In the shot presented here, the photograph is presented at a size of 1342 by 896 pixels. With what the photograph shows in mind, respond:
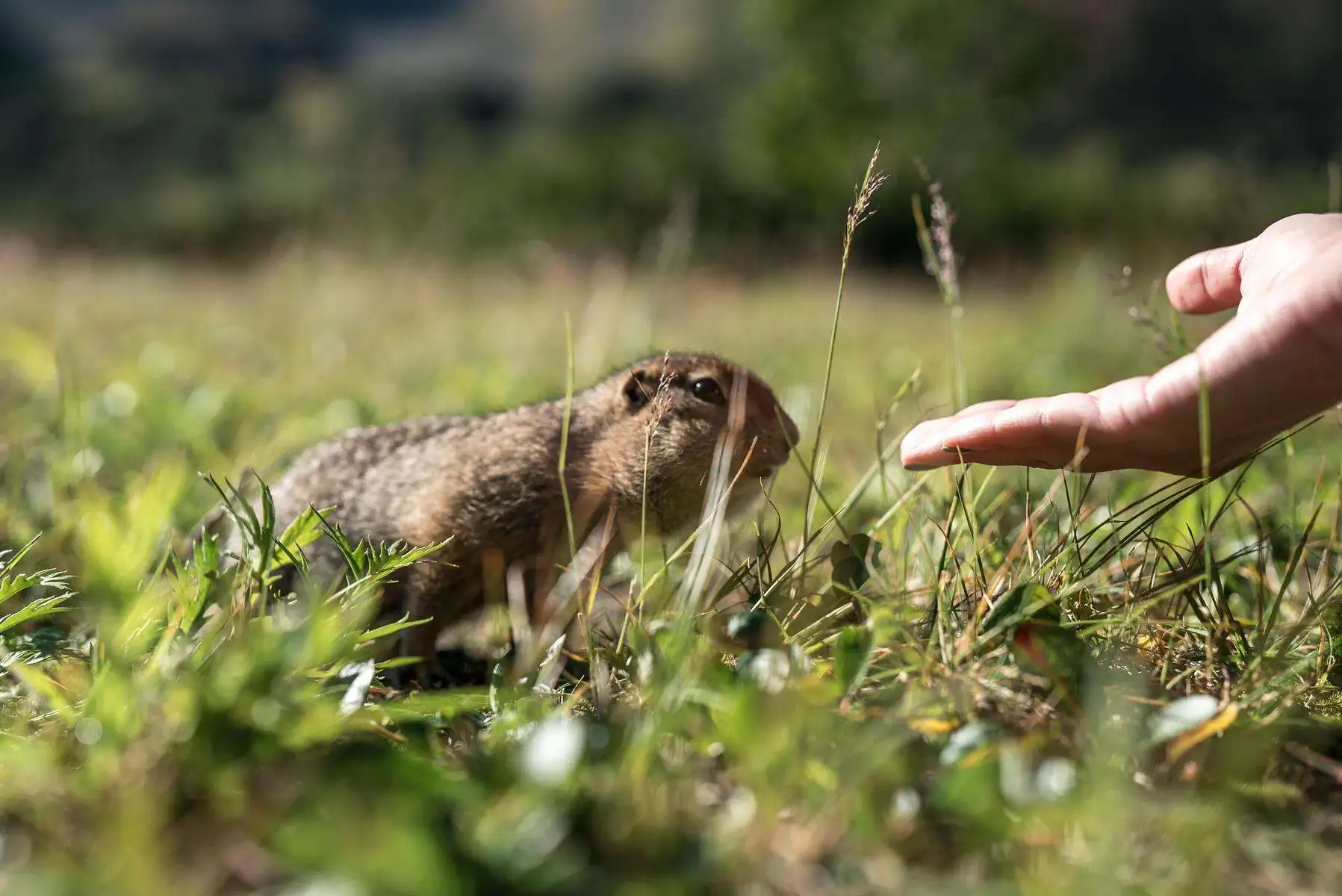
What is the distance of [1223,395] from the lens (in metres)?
1.63

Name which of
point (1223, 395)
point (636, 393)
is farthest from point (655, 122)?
point (1223, 395)

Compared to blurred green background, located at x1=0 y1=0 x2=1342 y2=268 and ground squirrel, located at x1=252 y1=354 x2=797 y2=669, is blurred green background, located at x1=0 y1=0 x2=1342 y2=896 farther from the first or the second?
blurred green background, located at x1=0 y1=0 x2=1342 y2=268

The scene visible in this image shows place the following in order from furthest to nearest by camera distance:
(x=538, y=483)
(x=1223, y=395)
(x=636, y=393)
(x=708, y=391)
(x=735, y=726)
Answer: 1. (x=636, y=393)
2. (x=708, y=391)
3. (x=538, y=483)
4. (x=1223, y=395)
5. (x=735, y=726)

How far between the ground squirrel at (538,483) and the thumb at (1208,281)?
0.91 metres

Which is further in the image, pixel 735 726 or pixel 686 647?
pixel 686 647

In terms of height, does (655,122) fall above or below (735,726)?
below

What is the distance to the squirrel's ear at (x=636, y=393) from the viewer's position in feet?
9.29

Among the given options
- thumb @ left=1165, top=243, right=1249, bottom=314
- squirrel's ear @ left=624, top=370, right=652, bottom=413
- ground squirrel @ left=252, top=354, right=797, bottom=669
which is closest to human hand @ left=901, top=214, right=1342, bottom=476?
thumb @ left=1165, top=243, right=1249, bottom=314

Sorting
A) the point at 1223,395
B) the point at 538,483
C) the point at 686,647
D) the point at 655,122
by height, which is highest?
the point at 1223,395

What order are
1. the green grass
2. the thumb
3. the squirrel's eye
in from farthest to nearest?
the squirrel's eye < the thumb < the green grass

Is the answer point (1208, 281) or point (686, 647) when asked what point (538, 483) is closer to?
point (686, 647)

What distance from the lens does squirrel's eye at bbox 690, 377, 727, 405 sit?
2.76 m

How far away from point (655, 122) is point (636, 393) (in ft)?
86.1

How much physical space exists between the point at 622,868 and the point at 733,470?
60.2 inches
